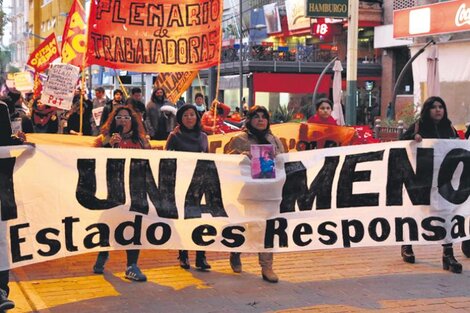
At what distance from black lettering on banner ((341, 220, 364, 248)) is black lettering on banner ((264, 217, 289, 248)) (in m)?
0.55

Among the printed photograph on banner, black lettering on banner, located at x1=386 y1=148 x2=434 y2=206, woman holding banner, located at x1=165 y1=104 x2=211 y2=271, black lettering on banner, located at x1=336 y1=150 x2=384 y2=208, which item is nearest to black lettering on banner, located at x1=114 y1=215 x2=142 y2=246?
woman holding banner, located at x1=165 y1=104 x2=211 y2=271

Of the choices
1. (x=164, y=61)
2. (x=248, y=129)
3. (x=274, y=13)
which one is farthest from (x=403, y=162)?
(x=274, y=13)

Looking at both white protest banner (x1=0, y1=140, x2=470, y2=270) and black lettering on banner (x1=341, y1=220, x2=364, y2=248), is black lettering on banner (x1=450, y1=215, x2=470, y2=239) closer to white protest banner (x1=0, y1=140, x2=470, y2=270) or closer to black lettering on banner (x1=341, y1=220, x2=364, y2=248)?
white protest banner (x1=0, y1=140, x2=470, y2=270)

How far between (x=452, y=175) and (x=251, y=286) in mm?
2288

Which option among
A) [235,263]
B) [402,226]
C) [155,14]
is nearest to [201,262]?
[235,263]

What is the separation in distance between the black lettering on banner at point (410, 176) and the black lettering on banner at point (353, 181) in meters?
0.16

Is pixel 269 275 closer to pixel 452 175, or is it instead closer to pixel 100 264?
pixel 100 264

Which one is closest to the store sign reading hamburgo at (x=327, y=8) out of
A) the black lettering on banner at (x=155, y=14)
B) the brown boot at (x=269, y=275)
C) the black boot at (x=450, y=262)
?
the black lettering on banner at (x=155, y=14)

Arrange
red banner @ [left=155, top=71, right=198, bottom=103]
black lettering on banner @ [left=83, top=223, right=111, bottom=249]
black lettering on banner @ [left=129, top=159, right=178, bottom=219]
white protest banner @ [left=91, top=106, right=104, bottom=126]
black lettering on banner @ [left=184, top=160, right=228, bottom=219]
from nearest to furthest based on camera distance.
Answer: black lettering on banner @ [left=83, top=223, right=111, bottom=249] < black lettering on banner @ [left=129, top=159, right=178, bottom=219] < black lettering on banner @ [left=184, top=160, right=228, bottom=219] < red banner @ [left=155, top=71, right=198, bottom=103] < white protest banner @ [left=91, top=106, right=104, bottom=126]

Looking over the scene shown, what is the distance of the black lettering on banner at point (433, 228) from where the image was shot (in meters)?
7.03

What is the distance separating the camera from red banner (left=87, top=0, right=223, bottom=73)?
885cm

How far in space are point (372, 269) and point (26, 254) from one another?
11.1 feet

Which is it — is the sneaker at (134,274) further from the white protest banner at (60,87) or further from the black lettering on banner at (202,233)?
the white protest banner at (60,87)

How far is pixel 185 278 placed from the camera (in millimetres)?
6922
